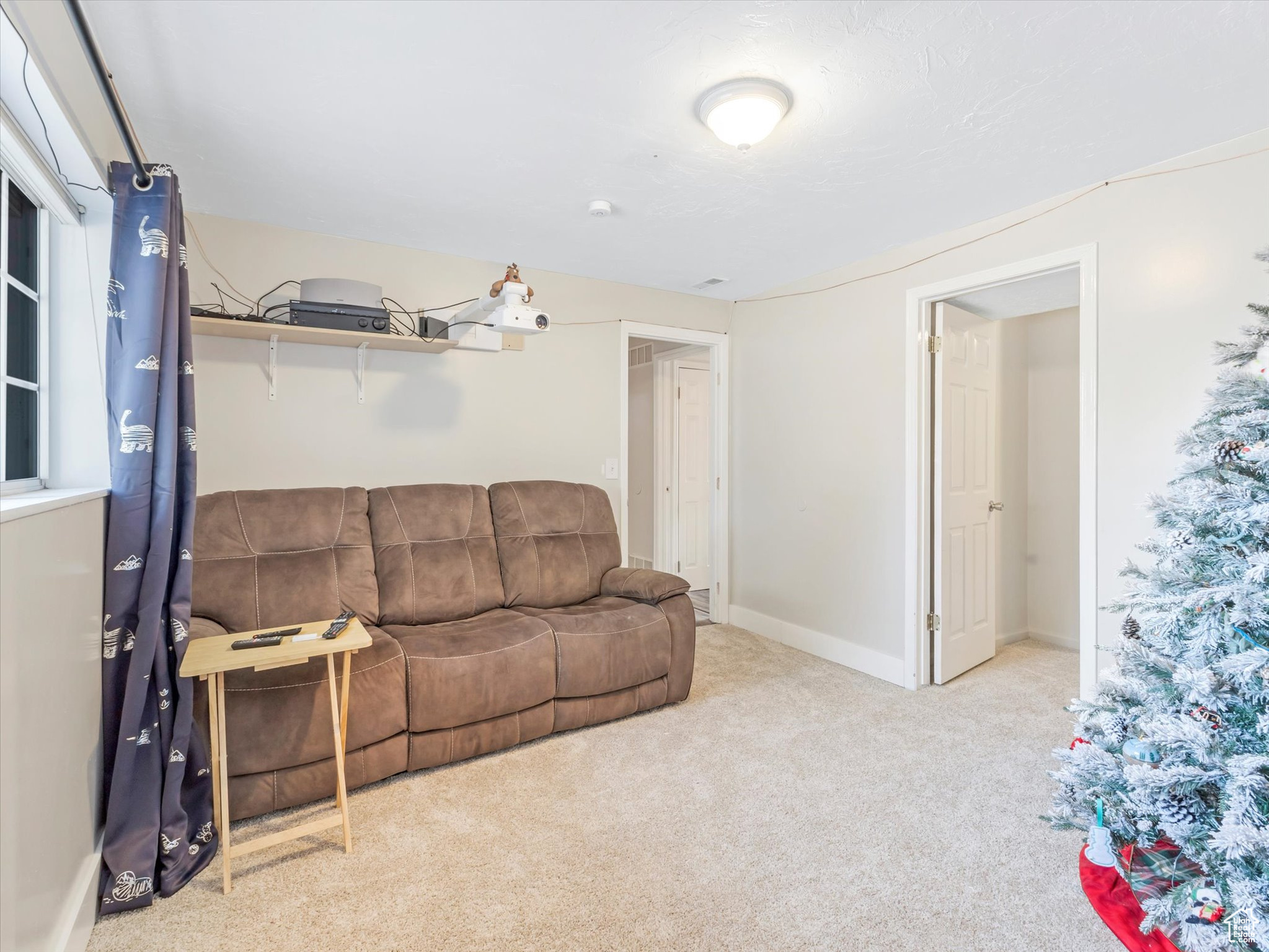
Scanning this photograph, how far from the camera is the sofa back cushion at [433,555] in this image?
2.92 m

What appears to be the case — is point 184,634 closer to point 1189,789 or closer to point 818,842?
point 818,842

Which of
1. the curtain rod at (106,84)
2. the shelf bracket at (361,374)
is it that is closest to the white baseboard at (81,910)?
the curtain rod at (106,84)

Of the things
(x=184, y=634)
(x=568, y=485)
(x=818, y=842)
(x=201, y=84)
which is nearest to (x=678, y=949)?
(x=818, y=842)

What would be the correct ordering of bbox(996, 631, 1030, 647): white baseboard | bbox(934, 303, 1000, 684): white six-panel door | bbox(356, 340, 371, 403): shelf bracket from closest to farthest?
bbox(356, 340, 371, 403): shelf bracket, bbox(934, 303, 1000, 684): white six-panel door, bbox(996, 631, 1030, 647): white baseboard

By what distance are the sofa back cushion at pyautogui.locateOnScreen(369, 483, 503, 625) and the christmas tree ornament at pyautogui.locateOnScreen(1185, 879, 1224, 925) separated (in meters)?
2.57

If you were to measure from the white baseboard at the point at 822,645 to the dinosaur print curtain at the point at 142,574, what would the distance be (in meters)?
3.11

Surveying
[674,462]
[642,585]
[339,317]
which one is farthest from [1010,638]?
[339,317]

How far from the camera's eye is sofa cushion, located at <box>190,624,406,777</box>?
2117 millimetres

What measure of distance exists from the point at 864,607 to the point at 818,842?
5.96ft

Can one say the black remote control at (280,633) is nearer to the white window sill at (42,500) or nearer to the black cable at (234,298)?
the white window sill at (42,500)

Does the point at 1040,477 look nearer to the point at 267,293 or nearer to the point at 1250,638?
the point at 1250,638

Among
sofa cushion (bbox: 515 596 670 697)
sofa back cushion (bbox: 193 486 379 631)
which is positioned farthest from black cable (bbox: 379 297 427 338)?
sofa cushion (bbox: 515 596 670 697)

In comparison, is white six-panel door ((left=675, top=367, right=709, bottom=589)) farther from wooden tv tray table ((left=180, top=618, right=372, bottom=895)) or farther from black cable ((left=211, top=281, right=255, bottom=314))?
wooden tv tray table ((left=180, top=618, right=372, bottom=895))

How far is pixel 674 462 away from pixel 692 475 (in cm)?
22
